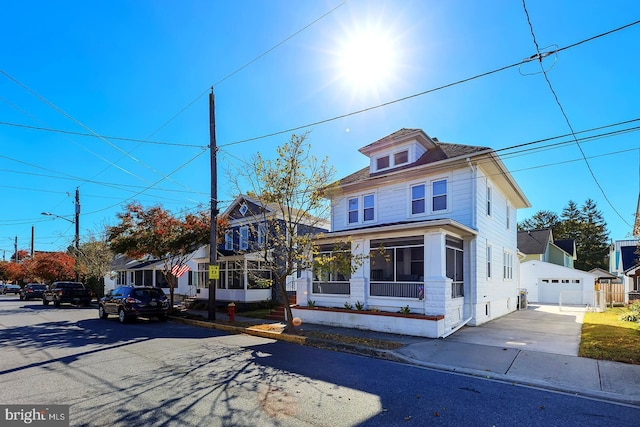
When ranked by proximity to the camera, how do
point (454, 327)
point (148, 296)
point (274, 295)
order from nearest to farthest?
point (454, 327) → point (148, 296) → point (274, 295)

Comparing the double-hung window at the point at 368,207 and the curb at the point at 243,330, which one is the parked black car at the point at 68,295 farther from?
the double-hung window at the point at 368,207

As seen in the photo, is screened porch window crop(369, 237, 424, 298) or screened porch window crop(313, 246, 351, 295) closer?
screened porch window crop(313, 246, 351, 295)

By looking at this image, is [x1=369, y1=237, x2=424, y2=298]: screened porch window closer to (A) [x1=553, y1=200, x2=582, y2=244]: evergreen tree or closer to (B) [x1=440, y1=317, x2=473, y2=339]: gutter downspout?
(B) [x1=440, y1=317, x2=473, y2=339]: gutter downspout

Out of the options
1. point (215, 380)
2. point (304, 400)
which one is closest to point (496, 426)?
point (304, 400)

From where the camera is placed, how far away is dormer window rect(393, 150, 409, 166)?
53.0 feet

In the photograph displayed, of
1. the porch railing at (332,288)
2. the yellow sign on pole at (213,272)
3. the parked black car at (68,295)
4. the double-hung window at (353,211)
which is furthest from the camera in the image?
the parked black car at (68,295)

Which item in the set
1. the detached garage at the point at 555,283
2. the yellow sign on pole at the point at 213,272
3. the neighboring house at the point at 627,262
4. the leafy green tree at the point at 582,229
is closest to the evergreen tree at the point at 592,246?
the leafy green tree at the point at 582,229

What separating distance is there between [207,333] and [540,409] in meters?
10.9

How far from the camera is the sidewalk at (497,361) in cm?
665

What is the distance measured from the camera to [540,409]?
553 centimetres

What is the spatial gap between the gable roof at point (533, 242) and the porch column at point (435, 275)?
26411 millimetres

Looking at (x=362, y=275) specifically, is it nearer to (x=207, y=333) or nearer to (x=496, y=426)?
(x=207, y=333)

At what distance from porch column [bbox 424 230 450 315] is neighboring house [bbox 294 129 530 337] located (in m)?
0.03

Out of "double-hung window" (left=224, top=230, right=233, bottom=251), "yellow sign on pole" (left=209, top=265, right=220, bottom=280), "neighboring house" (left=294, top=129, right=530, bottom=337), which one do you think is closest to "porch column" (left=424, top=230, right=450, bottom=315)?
"neighboring house" (left=294, top=129, right=530, bottom=337)
